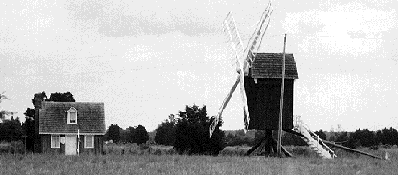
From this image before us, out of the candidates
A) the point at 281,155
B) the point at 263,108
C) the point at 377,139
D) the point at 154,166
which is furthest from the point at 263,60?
the point at 377,139

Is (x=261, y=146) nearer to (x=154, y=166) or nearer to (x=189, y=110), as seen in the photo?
(x=189, y=110)

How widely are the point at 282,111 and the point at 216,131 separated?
6.65m

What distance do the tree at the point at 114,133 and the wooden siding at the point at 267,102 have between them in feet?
139

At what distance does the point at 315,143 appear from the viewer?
44.7 metres

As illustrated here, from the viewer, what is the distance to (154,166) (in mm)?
31922

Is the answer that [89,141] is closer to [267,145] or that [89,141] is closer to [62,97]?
[62,97]

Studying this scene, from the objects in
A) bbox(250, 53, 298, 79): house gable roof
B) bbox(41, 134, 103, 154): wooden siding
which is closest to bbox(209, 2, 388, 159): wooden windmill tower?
bbox(250, 53, 298, 79): house gable roof

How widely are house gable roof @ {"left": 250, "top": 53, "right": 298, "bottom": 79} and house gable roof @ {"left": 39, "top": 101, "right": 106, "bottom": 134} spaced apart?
1738 centimetres

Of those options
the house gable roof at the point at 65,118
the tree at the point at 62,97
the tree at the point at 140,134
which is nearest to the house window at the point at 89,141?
the house gable roof at the point at 65,118

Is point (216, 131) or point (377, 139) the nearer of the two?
point (216, 131)

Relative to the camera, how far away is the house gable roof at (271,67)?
1720 inches

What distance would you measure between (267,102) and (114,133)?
44.3m

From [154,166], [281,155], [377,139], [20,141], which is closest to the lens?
[154,166]

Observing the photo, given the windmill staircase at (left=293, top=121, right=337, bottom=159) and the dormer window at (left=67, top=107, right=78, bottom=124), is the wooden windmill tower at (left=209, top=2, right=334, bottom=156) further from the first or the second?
the dormer window at (left=67, top=107, right=78, bottom=124)
